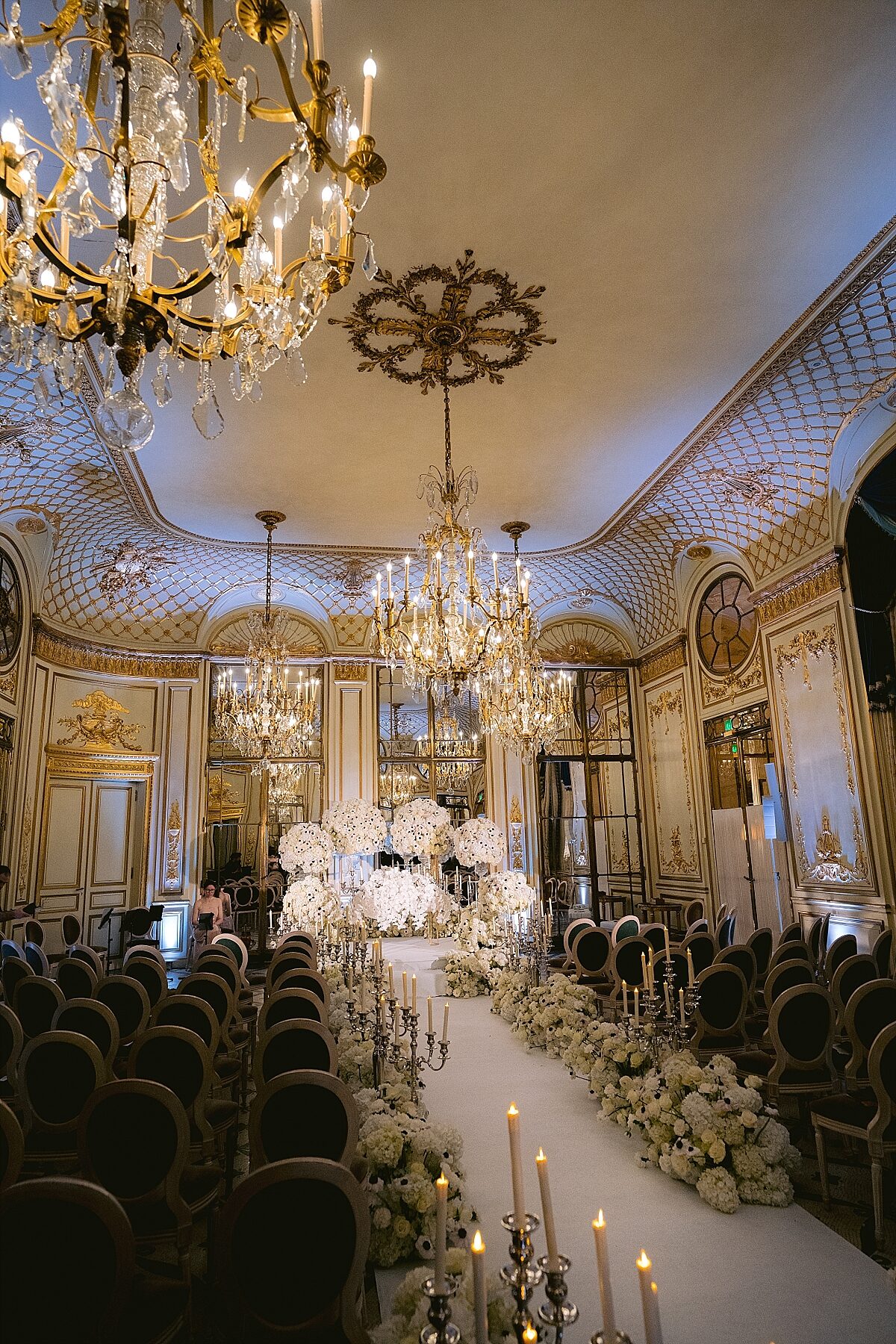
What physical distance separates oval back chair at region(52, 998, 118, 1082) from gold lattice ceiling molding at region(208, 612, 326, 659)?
27.0ft

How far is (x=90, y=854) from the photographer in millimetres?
11125

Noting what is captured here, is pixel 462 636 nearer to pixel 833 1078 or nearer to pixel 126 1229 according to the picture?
pixel 833 1078

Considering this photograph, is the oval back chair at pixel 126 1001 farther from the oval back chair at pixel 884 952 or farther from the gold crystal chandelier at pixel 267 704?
the oval back chair at pixel 884 952

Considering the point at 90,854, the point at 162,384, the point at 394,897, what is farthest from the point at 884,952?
the point at 90,854

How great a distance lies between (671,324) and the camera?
19.4 ft

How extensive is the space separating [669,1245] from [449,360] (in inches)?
224

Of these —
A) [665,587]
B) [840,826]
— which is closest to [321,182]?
[840,826]

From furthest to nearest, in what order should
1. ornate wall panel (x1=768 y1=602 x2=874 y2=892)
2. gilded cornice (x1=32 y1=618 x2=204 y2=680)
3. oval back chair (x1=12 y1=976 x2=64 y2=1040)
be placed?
gilded cornice (x1=32 y1=618 x2=204 y2=680) < ornate wall panel (x1=768 y1=602 x2=874 y2=892) < oval back chair (x1=12 y1=976 x2=64 y2=1040)

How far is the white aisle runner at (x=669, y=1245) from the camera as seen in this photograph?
2.57 m

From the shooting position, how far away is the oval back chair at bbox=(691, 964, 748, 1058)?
514 cm

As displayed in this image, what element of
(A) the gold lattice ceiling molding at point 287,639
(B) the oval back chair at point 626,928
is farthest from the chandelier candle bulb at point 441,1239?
(A) the gold lattice ceiling molding at point 287,639

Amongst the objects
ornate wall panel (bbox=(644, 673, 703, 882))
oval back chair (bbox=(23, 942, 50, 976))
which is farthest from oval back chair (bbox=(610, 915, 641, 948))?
oval back chair (bbox=(23, 942, 50, 976))

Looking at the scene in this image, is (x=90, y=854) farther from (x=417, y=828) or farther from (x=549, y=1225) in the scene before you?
(x=549, y=1225)

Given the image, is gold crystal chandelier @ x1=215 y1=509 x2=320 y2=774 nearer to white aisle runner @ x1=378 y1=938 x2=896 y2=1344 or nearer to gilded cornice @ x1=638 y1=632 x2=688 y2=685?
gilded cornice @ x1=638 y1=632 x2=688 y2=685
